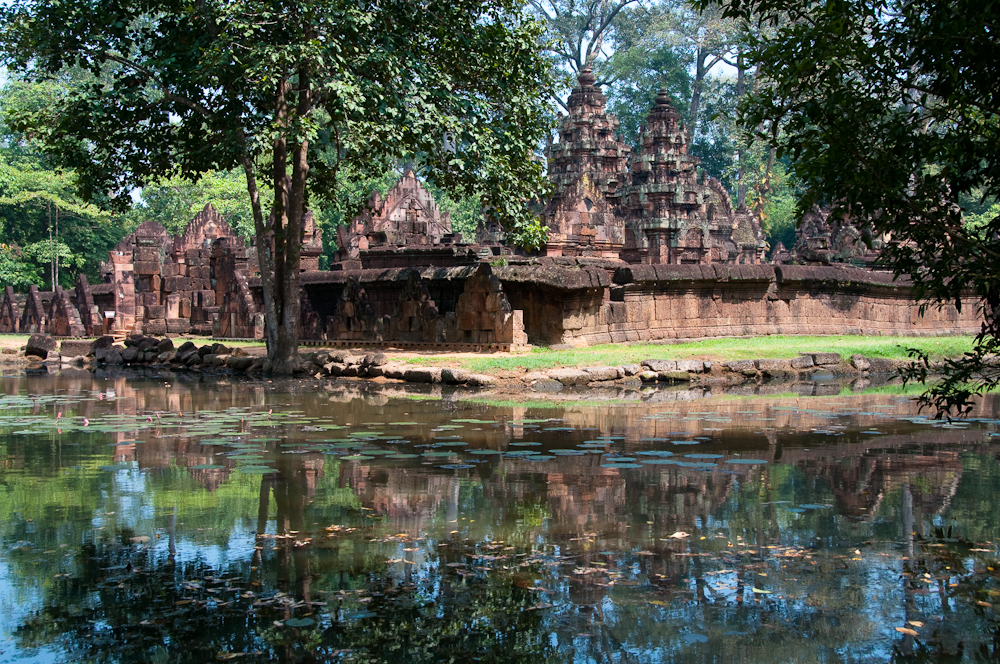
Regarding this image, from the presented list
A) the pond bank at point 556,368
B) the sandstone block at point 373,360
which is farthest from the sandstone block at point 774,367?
the sandstone block at point 373,360

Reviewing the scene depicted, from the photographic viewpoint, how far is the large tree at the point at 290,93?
14.8 metres

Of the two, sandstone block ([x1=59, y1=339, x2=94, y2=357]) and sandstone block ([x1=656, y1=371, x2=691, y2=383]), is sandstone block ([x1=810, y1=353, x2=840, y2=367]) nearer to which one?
sandstone block ([x1=656, y1=371, x2=691, y2=383])

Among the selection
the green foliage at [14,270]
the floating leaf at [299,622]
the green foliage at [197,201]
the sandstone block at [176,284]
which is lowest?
the floating leaf at [299,622]

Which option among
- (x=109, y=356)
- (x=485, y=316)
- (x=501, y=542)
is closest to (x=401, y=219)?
(x=109, y=356)

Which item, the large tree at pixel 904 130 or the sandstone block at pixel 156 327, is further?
the sandstone block at pixel 156 327

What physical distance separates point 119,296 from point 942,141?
91.1ft

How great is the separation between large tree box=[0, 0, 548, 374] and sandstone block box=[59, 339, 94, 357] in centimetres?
497

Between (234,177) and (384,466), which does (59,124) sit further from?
(234,177)

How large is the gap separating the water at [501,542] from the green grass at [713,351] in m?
4.97

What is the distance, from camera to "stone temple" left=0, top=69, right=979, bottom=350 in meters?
18.3

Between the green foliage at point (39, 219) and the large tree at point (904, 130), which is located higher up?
the green foliage at point (39, 219)

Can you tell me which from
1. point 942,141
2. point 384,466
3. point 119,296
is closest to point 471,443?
point 384,466

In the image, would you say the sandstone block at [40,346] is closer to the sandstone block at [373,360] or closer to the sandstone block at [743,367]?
the sandstone block at [373,360]

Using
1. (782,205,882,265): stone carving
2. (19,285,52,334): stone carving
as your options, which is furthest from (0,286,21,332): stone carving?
(782,205,882,265): stone carving
